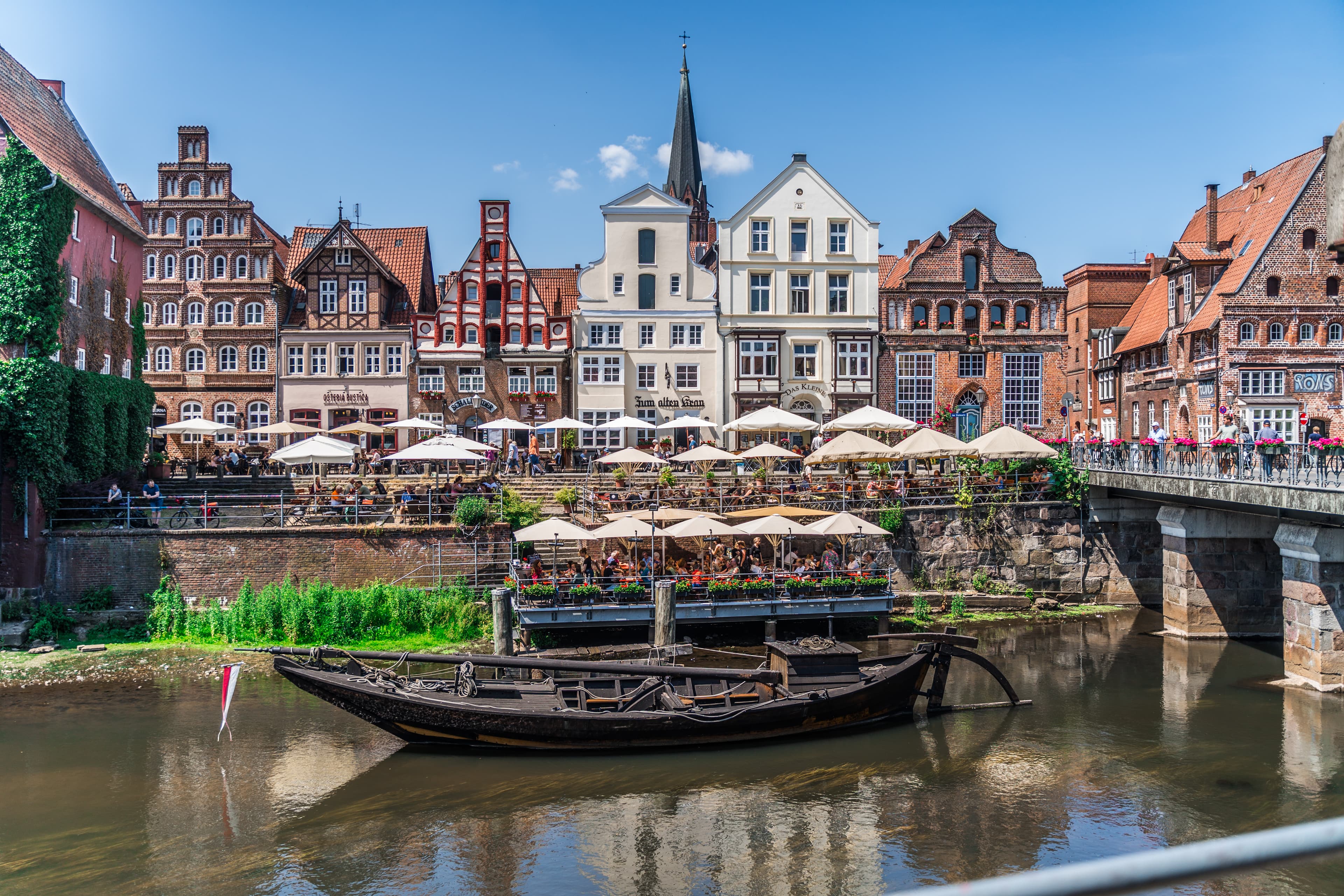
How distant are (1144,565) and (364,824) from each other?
2706 centimetres

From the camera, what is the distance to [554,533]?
2677cm

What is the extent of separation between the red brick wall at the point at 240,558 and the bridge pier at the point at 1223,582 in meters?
18.9

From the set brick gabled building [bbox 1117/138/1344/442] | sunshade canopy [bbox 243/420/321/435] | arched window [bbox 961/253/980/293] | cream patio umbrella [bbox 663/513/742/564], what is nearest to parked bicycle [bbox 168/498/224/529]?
sunshade canopy [bbox 243/420/321/435]

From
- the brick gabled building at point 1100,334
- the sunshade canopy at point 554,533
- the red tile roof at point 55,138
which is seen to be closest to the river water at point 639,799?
the sunshade canopy at point 554,533

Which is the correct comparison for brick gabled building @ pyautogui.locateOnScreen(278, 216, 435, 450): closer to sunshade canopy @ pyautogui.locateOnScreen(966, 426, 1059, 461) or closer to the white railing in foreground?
sunshade canopy @ pyautogui.locateOnScreen(966, 426, 1059, 461)

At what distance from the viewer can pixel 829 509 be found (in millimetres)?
33062

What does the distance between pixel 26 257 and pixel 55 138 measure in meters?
7.74

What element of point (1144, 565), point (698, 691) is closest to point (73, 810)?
point (698, 691)

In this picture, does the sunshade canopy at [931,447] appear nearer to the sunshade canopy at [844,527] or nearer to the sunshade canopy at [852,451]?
the sunshade canopy at [852,451]

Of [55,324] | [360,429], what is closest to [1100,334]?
[360,429]

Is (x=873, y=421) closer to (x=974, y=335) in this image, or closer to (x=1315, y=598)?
(x=974, y=335)

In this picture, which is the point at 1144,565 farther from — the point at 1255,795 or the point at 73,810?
the point at 73,810

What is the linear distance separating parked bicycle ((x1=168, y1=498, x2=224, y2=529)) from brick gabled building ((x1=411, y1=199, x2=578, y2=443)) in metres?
16.1

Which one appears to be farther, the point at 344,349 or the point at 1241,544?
the point at 344,349
